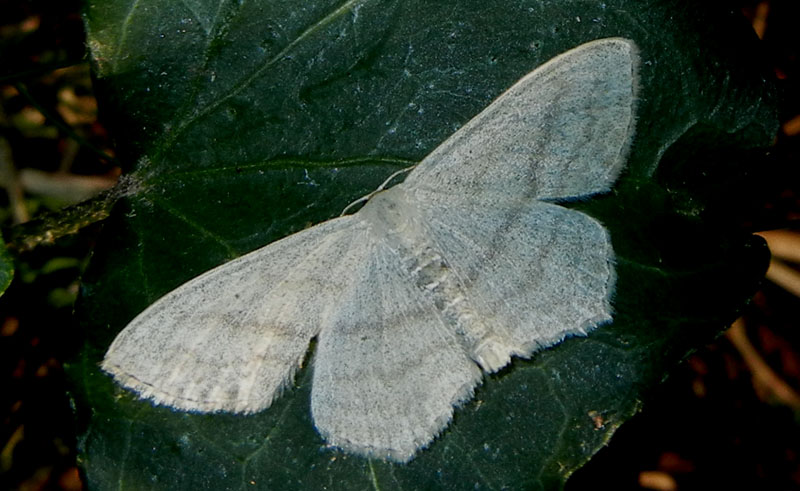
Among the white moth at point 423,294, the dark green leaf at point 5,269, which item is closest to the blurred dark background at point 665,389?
the dark green leaf at point 5,269

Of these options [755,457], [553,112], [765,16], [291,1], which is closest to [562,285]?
[553,112]

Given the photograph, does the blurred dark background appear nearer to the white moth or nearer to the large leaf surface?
the large leaf surface

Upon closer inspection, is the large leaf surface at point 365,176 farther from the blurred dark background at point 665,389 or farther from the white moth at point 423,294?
the blurred dark background at point 665,389

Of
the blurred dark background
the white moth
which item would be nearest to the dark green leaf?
the white moth

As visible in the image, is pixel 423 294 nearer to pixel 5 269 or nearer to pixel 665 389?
pixel 5 269

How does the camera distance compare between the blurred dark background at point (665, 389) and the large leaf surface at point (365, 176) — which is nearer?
the large leaf surface at point (365, 176)

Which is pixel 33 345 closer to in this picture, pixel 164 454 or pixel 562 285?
pixel 164 454
